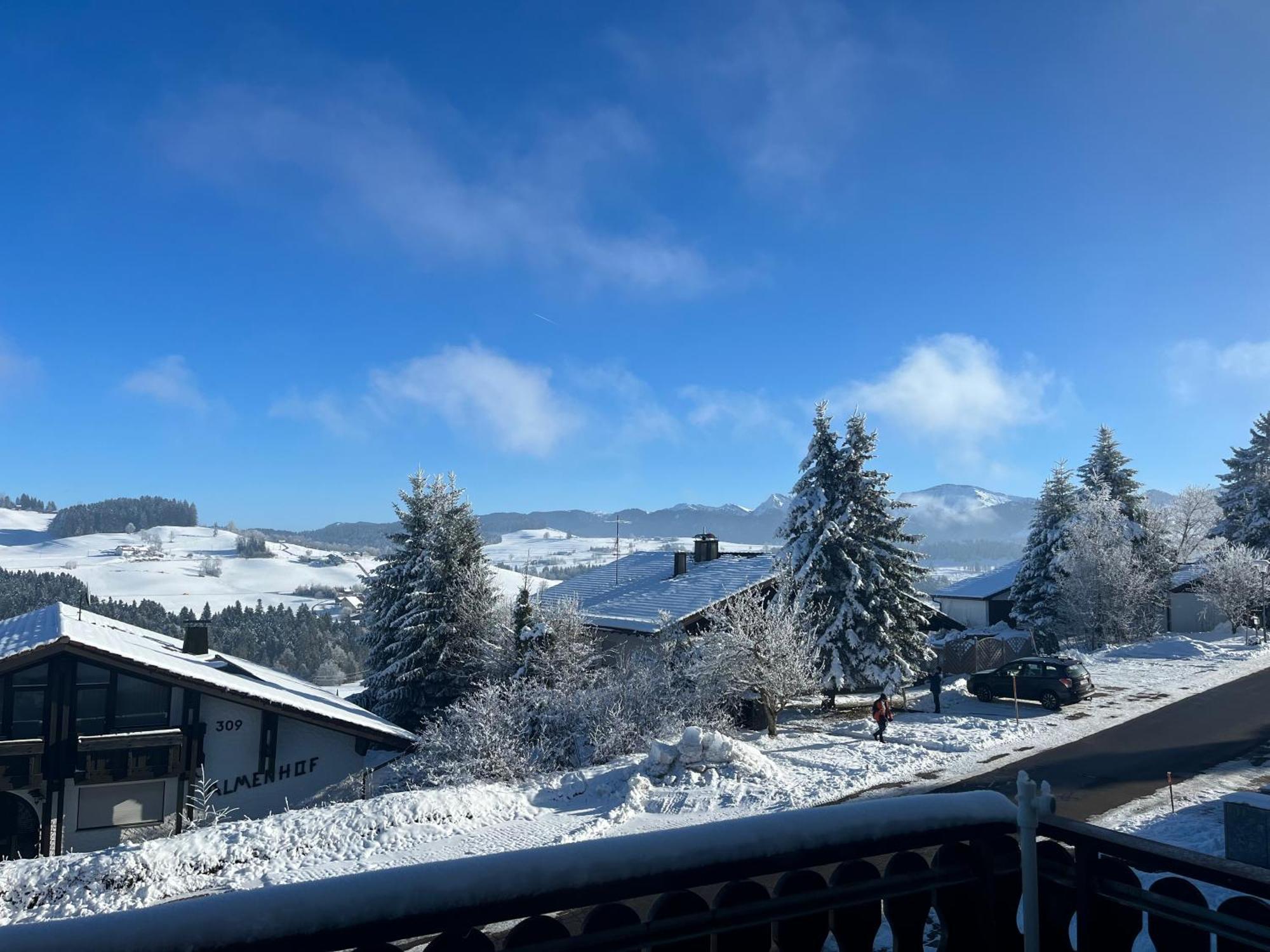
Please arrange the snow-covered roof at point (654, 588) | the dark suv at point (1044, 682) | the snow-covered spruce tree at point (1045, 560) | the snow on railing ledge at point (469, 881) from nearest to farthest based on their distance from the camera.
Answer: the snow on railing ledge at point (469, 881) < the dark suv at point (1044, 682) < the snow-covered roof at point (654, 588) < the snow-covered spruce tree at point (1045, 560)

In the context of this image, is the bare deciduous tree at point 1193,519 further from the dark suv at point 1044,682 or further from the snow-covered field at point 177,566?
the snow-covered field at point 177,566

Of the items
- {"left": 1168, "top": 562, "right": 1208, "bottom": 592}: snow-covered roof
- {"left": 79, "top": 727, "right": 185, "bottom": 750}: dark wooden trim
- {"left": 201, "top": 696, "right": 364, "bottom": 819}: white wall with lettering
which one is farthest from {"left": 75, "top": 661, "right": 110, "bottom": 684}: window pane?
{"left": 1168, "top": 562, "right": 1208, "bottom": 592}: snow-covered roof

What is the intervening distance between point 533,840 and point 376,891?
14572 mm

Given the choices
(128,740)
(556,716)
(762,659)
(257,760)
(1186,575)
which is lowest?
(257,760)

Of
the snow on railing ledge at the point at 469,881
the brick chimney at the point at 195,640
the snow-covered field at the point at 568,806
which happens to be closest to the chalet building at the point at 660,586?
the snow-covered field at the point at 568,806

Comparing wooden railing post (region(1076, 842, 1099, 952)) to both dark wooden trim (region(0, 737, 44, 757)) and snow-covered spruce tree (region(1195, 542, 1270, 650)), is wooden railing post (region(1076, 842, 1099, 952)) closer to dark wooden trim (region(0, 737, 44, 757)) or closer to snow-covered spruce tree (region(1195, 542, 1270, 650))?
dark wooden trim (region(0, 737, 44, 757))

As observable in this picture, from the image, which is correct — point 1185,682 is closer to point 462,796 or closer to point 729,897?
point 462,796

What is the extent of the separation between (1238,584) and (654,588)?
94.2 ft

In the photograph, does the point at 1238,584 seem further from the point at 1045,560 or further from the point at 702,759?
the point at 702,759

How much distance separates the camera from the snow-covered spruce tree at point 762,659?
2378 centimetres

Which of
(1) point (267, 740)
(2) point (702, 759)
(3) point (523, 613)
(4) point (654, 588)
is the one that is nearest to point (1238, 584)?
(4) point (654, 588)

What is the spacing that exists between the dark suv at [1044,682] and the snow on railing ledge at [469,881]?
26083 mm

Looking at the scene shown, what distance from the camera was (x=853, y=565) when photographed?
90.5 ft

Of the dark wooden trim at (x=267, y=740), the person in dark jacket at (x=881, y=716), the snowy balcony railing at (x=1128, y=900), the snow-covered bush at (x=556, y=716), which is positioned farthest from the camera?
the person in dark jacket at (x=881, y=716)
